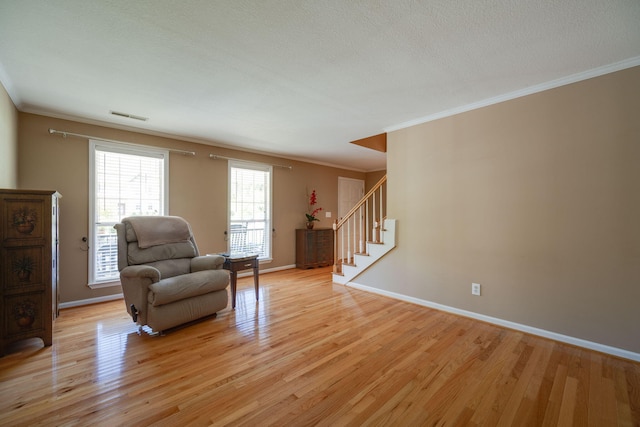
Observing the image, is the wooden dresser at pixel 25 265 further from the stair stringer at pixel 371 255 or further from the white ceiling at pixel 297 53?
the stair stringer at pixel 371 255

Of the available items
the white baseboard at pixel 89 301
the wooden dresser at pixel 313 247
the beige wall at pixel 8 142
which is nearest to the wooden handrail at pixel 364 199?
the wooden dresser at pixel 313 247

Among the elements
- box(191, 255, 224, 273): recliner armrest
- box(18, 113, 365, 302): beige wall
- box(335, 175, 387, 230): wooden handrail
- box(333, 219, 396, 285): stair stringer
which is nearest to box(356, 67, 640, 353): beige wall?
box(333, 219, 396, 285): stair stringer

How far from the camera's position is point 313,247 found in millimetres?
5820

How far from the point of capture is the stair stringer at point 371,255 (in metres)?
3.82

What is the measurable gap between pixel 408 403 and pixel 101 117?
4.42m

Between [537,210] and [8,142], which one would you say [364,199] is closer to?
[537,210]

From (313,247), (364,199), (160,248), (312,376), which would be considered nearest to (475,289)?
(364,199)

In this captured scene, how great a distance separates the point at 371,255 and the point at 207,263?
88.6 inches

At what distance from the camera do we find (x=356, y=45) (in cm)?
201

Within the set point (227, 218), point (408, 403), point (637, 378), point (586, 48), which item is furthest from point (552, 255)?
point (227, 218)

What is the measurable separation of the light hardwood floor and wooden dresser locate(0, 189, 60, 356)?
215 mm

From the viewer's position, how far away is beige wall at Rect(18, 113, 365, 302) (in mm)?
3266

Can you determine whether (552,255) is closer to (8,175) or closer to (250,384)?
(250,384)

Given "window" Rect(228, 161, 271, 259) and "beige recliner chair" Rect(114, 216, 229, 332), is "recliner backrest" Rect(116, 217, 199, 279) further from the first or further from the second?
"window" Rect(228, 161, 271, 259)
